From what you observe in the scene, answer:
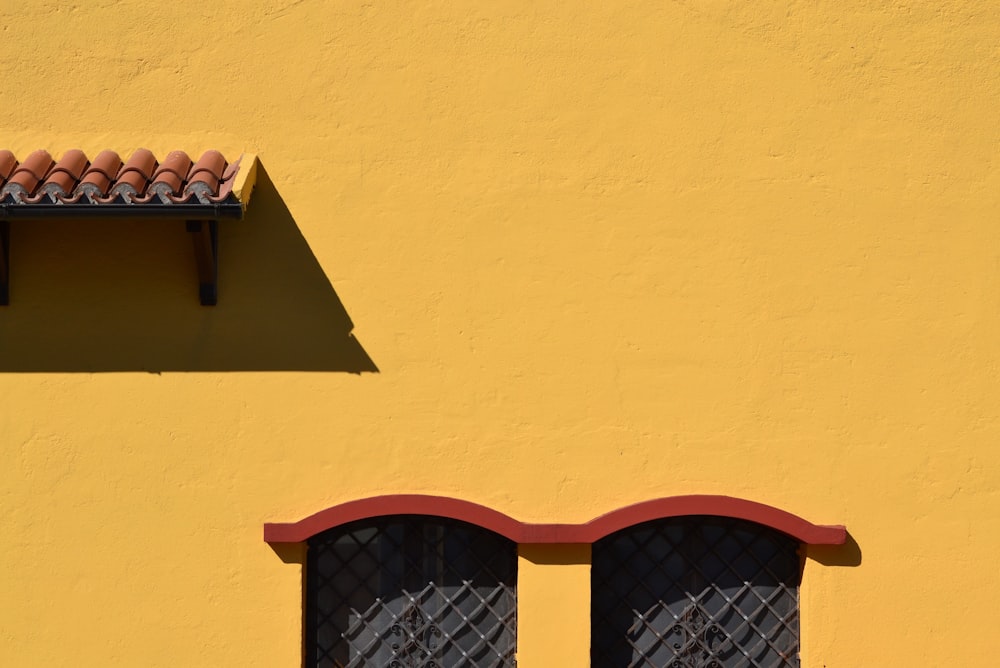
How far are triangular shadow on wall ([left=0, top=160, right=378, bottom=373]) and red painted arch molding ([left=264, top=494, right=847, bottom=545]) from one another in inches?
27.3

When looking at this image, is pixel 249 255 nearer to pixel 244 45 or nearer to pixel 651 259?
pixel 244 45

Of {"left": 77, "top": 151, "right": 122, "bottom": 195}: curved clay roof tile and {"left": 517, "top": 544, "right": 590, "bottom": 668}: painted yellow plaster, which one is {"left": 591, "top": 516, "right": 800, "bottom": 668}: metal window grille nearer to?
{"left": 517, "top": 544, "right": 590, "bottom": 668}: painted yellow plaster

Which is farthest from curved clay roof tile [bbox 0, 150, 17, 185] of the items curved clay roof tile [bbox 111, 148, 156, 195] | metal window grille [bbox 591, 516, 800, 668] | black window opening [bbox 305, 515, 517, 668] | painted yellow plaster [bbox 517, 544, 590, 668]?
metal window grille [bbox 591, 516, 800, 668]

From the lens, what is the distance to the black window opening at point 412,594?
17.1ft

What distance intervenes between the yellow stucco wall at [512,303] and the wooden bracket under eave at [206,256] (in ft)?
0.29

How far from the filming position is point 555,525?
16.6 feet

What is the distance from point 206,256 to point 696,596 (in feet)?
9.74

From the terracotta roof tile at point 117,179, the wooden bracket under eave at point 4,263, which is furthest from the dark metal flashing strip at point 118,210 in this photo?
the wooden bracket under eave at point 4,263

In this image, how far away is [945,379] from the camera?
5.29m

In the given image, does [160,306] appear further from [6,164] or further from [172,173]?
[6,164]

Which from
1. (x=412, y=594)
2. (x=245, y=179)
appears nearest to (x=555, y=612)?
(x=412, y=594)

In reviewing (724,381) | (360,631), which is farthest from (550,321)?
(360,631)

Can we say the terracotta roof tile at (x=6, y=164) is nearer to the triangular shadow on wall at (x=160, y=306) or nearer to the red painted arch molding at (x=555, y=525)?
the triangular shadow on wall at (x=160, y=306)

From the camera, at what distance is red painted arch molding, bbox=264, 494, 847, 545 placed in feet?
16.4
